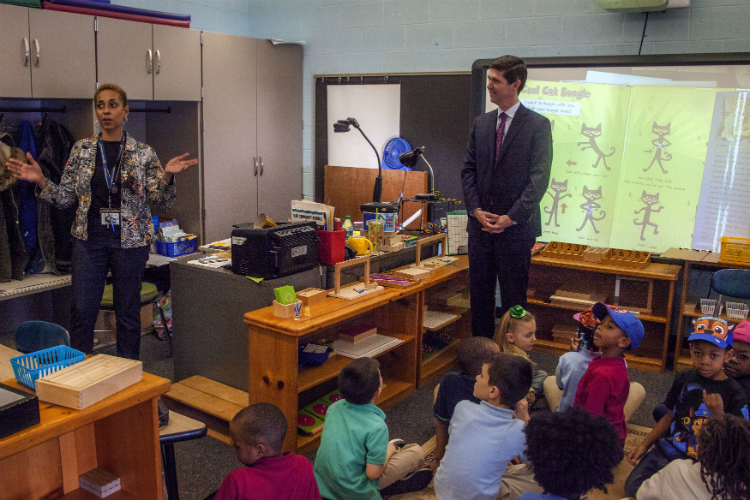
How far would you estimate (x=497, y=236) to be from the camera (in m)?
3.48

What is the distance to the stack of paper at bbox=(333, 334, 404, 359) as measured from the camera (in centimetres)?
324

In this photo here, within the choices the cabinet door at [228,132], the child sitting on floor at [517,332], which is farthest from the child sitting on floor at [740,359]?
the cabinet door at [228,132]

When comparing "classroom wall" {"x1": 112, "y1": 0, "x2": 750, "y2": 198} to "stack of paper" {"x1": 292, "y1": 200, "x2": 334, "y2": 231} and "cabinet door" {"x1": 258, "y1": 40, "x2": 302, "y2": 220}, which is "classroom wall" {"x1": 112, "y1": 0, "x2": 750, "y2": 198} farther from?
"stack of paper" {"x1": 292, "y1": 200, "x2": 334, "y2": 231}

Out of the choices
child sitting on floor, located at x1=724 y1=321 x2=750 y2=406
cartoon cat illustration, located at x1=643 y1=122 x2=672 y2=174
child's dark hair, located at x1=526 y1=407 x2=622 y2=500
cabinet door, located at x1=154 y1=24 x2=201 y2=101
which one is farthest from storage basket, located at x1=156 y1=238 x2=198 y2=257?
child sitting on floor, located at x1=724 y1=321 x2=750 y2=406

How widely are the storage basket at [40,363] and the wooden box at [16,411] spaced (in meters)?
0.18

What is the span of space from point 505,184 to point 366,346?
115 centimetres

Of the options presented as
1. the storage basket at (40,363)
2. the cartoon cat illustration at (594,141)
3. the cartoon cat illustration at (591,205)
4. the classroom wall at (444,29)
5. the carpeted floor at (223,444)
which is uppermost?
the classroom wall at (444,29)

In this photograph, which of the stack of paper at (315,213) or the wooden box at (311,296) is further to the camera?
the stack of paper at (315,213)

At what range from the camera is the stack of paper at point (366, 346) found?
10.6 ft

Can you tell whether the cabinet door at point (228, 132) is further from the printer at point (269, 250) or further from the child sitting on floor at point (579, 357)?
the child sitting on floor at point (579, 357)

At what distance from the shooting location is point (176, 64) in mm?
4605

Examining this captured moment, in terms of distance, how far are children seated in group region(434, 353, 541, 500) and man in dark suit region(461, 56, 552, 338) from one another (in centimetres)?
139

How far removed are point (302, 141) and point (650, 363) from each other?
11.4ft

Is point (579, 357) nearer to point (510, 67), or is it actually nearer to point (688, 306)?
point (510, 67)
